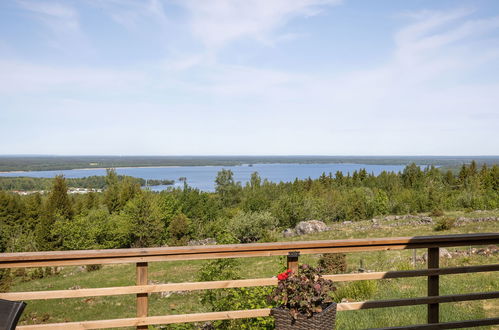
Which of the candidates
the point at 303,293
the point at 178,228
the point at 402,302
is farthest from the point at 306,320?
the point at 178,228

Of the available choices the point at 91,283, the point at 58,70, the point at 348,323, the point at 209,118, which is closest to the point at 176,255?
the point at 348,323

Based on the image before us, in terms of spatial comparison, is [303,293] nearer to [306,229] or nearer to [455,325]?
[455,325]

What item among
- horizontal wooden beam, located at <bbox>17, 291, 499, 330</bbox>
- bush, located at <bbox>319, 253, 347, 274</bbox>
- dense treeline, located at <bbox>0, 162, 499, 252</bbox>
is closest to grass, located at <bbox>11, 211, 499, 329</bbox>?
bush, located at <bbox>319, 253, 347, 274</bbox>

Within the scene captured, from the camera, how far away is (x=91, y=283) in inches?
688

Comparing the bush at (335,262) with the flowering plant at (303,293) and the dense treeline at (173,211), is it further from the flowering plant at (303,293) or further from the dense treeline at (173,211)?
the dense treeline at (173,211)

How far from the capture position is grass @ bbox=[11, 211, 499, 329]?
404cm

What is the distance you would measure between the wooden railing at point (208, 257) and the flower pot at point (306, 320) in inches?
11.9

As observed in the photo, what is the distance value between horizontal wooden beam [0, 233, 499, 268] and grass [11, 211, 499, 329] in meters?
1.12

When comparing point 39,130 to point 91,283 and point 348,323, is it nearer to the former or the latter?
point 91,283

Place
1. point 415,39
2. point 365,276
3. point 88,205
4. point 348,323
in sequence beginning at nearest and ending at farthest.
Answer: point 365,276
point 348,323
point 415,39
point 88,205

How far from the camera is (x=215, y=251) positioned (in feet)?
7.80

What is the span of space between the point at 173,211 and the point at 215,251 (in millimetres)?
40152

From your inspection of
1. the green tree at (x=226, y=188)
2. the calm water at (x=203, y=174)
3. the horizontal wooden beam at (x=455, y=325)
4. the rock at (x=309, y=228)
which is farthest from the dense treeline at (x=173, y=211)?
the calm water at (x=203, y=174)

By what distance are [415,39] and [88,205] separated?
39309mm
